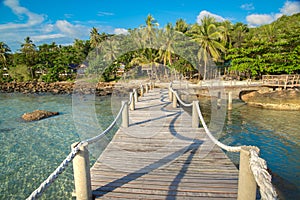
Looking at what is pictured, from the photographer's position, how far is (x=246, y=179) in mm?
2057

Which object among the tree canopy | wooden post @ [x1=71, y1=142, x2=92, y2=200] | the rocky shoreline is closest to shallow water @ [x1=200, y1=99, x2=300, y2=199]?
wooden post @ [x1=71, y1=142, x2=92, y2=200]

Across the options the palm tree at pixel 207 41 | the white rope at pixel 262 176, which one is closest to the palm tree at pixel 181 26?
the palm tree at pixel 207 41

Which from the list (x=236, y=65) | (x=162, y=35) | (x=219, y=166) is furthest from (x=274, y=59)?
(x=219, y=166)

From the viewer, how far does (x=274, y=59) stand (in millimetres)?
25578

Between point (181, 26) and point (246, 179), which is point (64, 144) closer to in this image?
point (246, 179)

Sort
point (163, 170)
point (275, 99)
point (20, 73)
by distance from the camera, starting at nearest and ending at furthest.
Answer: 1. point (163, 170)
2. point (275, 99)
3. point (20, 73)

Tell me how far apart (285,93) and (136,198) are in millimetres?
22338

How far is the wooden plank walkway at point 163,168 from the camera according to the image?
2.93m

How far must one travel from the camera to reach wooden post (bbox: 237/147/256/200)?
2.02 metres

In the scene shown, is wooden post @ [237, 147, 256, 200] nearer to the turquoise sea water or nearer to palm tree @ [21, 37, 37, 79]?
the turquoise sea water

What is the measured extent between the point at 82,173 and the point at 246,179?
2.00m

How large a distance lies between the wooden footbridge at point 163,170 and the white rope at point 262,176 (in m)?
0.02

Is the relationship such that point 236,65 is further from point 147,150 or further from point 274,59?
point 147,150

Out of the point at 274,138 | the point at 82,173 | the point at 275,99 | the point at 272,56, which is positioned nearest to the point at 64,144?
the point at 82,173
